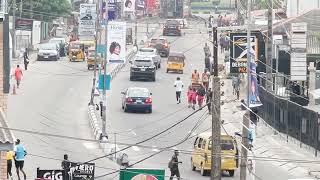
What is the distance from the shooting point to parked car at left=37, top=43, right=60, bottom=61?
3071 inches

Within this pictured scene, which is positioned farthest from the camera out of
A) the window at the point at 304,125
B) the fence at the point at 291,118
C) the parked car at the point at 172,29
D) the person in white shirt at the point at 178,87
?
the parked car at the point at 172,29

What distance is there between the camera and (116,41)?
46.2 m

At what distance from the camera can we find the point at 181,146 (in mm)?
43906

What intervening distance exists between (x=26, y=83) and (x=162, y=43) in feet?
74.5

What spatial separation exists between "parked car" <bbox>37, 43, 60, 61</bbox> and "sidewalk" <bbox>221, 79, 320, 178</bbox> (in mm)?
24004

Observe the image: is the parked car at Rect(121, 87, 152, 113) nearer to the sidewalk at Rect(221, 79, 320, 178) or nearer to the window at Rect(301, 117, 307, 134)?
the sidewalk at Rect(221, 79, 320, 178)

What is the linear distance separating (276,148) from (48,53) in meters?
38.1

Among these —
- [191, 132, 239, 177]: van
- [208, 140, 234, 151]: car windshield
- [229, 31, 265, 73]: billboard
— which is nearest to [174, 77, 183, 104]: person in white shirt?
[229, 31, 265, 73]: billboard

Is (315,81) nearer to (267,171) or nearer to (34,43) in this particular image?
(267,171)

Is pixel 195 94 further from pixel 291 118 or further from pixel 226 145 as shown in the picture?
pixel 226 145

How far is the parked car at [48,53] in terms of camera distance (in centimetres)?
7800

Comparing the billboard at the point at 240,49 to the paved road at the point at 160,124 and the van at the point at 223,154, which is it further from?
the paved road at the point at 160,124

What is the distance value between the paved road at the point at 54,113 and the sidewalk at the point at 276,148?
6554 millimetres

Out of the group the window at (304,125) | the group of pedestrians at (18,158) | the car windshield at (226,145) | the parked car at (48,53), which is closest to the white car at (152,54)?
the parked car at (48,53)
